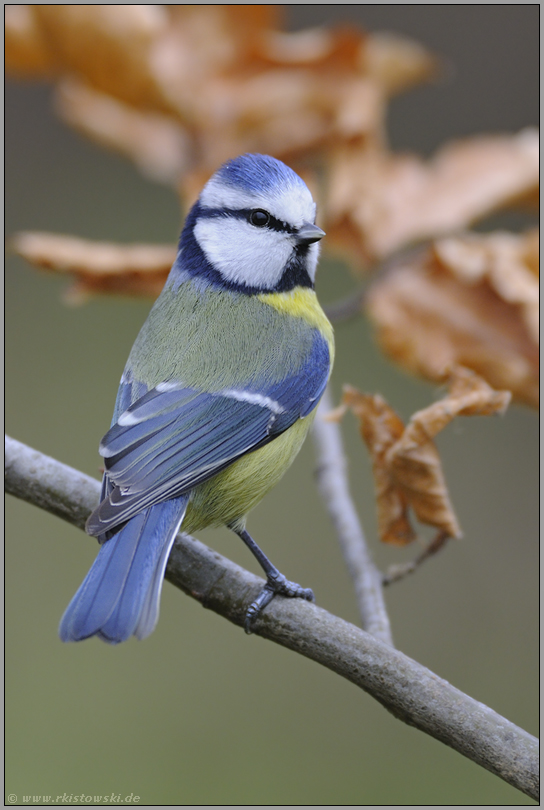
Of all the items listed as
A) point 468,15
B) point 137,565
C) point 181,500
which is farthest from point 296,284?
point 468,15

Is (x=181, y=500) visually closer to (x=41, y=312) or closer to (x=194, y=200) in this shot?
→ (x=194, y=200)

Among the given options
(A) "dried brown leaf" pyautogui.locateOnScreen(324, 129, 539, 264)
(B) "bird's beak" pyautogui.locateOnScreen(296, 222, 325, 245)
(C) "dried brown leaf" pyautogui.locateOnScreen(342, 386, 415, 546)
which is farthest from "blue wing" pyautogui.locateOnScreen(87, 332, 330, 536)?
(A) "dried brown leaf" pyautogui.locateOnScreen(324, 129, 539, 264)

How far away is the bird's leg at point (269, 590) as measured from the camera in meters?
0.94

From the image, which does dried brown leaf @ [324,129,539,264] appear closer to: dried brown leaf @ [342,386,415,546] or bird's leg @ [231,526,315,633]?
dried brown leaf @ [342,386,415,546]

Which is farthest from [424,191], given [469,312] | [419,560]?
[419,560]

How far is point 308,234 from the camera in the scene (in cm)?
116

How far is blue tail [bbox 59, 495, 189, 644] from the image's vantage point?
82 centimetres

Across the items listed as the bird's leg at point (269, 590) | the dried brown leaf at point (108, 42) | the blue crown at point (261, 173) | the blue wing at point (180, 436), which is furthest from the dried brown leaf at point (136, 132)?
the bird's leg at point (269, 590)

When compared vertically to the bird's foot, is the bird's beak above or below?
above

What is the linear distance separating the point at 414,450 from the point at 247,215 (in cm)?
46

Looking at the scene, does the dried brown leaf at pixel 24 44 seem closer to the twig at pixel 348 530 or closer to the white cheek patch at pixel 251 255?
the white cheek patch at pixel 251 255

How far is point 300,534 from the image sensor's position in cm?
229

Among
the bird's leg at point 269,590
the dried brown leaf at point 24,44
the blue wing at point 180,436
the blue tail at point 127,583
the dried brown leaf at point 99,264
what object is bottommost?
the blue tail at point 127,583

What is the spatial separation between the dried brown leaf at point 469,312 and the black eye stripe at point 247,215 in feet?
0.94
